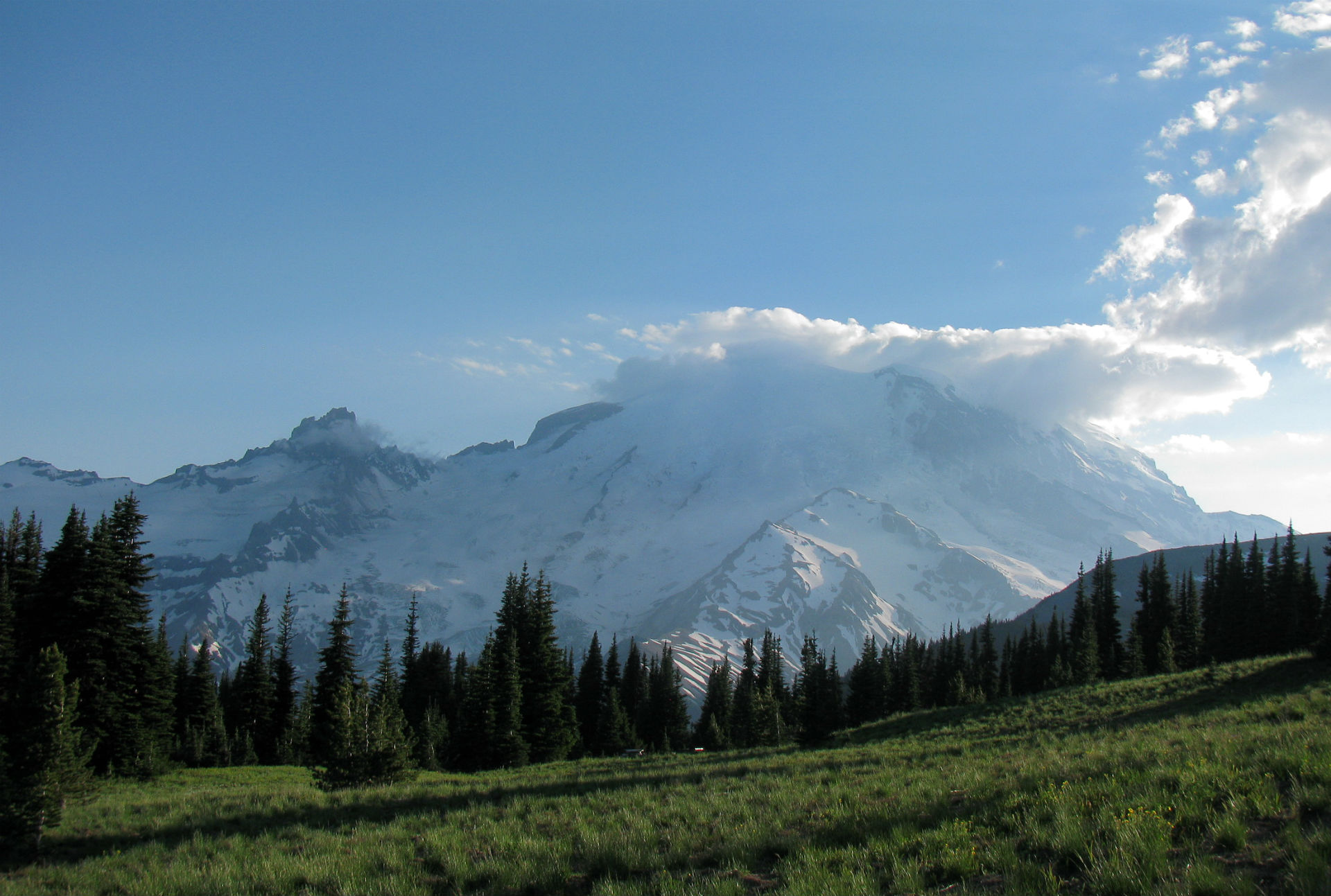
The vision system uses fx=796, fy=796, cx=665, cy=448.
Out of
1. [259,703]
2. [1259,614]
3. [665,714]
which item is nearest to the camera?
[259,703]

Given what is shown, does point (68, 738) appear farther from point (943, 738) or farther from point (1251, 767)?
point (943, 738)

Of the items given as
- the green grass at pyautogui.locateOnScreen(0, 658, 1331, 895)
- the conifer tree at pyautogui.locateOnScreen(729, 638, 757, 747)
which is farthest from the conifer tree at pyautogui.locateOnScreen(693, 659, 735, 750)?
the green grass at pyautogui.locateOnScreen(0, 658, 1331, 895)

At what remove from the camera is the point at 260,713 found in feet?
203

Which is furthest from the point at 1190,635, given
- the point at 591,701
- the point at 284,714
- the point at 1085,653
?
the point at 284,714

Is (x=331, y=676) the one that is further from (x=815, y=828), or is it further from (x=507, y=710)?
(x=815, y=828)

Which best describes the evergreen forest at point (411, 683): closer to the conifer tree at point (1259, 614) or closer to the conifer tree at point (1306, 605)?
the conifer tree at point (1259, 614)

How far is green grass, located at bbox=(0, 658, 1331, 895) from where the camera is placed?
858cm

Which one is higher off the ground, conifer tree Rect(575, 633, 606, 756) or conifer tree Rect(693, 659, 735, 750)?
conifer tree Rect(575, 633, 606, 756)

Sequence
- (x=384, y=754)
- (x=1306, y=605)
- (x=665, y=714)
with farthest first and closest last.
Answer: (x=665, y=714) < (x=1306, y=605) < (x=384, y=754)

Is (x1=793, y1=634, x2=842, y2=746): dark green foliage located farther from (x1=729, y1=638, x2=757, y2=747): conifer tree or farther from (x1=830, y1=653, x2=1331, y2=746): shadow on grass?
(x1=830, y1=653, x2=1331, y2=746): shadow on grass

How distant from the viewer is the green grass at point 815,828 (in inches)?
338

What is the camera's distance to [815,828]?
12.2 m

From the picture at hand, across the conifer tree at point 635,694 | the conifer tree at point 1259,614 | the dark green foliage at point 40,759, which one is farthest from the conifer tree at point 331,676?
the conifer tree at point 1259,614

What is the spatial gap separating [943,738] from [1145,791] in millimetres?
25292
